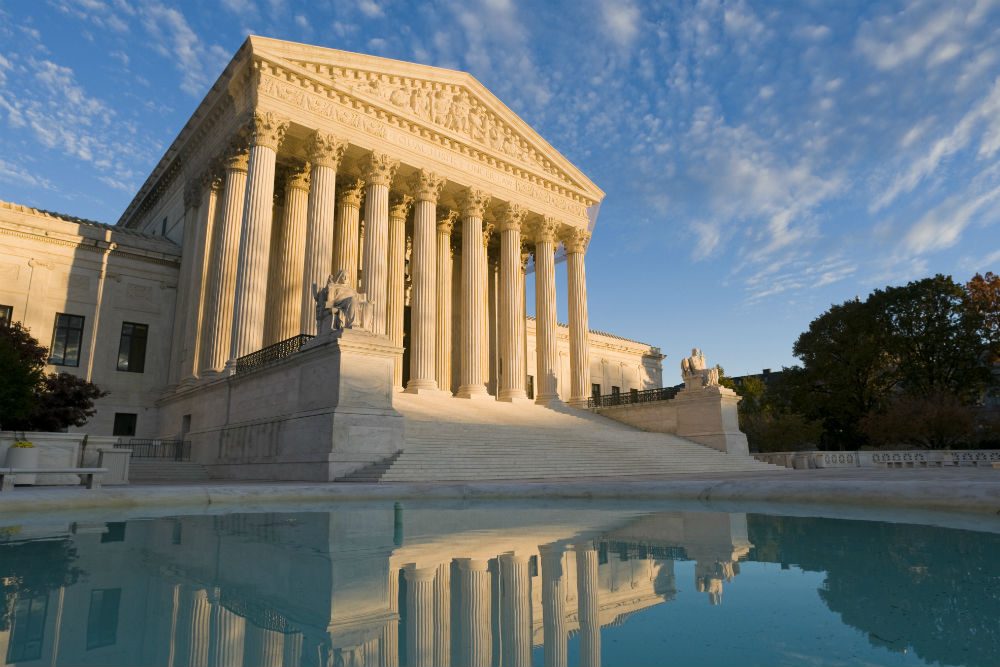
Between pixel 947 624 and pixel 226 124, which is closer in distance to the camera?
pixel 947 624

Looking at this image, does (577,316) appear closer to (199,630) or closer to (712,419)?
(712,419)

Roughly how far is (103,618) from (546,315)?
3405 centimetres

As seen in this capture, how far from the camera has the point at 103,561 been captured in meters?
5.03

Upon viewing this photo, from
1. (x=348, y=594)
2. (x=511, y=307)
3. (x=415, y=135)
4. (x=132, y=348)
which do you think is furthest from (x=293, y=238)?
(x=348, y=594)

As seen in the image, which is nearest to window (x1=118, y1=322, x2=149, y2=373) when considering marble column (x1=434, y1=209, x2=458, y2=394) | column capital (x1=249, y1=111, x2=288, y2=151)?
column capital (x1=249, y1=111, x2=288, y2=151)

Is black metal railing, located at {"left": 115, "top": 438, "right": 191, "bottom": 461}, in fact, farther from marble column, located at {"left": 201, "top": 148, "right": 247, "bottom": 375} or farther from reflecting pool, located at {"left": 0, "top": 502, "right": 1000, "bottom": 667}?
reflecting pool, located at {"left": 0, "top": 502, "right": 1000, "bottom": 667}

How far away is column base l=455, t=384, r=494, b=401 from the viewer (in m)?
31.4

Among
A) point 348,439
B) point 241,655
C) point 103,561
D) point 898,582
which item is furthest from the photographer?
point 348,439

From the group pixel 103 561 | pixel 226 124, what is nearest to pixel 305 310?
pixel 226 124

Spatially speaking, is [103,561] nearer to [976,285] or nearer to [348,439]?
[348,439]

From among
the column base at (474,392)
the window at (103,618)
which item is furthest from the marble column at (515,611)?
the column base at (474,392)

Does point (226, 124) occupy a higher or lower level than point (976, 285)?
higher

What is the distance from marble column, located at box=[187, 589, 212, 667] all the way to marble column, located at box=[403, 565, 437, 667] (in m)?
0.93

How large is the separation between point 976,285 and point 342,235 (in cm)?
4399
